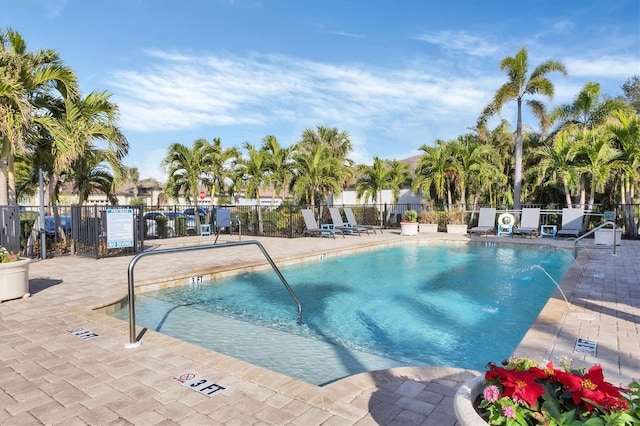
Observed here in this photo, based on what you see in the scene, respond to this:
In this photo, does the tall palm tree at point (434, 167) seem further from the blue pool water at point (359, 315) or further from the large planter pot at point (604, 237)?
the blue pool water at point (359, 315)

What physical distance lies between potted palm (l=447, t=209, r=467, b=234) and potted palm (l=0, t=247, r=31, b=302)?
1586cm

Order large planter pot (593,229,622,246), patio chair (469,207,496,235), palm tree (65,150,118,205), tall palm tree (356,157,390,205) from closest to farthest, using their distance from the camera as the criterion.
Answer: large planter pot (593,229,622,246)
palm tree (65,150,118,205)
patio chair (469,207,496,235)
tall palm tree (356,157,390,205)

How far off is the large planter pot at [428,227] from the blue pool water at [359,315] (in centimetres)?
756

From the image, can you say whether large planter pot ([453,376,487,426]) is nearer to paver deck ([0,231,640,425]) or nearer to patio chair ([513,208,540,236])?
Answer: paver deck ([0,231,640,425])

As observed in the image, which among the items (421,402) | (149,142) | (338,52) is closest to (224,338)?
(421,402)

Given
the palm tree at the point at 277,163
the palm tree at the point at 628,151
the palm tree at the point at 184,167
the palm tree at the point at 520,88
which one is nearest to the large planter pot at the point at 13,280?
the palm tree at the point at 277,163

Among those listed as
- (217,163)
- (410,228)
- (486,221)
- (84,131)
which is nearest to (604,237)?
(486,221)

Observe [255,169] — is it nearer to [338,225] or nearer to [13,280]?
[338,225]

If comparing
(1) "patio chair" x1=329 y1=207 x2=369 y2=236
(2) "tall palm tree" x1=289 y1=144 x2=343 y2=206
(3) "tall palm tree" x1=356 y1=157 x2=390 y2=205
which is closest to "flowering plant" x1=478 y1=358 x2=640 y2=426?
(1) "patio chair" x1=329 y1=207 x2=369 y2=236

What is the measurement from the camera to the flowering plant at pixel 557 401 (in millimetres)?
1415

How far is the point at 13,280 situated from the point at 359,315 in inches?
201

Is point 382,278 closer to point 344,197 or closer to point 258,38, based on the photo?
point 258,38

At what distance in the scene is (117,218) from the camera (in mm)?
10031

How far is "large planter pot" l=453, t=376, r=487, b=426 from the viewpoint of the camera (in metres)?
1.54
